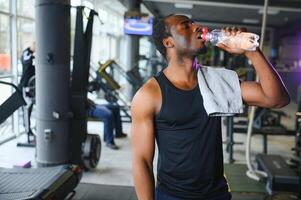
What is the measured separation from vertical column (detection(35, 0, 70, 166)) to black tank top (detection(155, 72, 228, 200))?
7.38 feet

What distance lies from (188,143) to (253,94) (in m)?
0.36

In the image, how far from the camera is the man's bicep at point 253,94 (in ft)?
4.98

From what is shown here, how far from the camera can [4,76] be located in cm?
523

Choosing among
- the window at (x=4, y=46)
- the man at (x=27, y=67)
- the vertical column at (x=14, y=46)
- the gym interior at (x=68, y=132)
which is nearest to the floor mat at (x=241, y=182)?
the gym interior at (x=68, y=132)

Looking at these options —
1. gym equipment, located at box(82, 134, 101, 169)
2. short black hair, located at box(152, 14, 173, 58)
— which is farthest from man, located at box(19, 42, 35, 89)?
short black hair, located at box(152, 14, 173, 58)

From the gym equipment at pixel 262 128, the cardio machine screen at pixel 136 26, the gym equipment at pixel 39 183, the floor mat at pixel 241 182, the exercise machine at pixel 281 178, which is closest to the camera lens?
the gym equipment at pixel 39 183

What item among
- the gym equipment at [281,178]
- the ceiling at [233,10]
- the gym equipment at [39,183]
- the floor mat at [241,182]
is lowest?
the floor mat at [241,182]

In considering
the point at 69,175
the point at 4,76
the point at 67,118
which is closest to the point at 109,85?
the point at 4,76

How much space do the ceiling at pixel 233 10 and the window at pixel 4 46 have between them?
4.18 metres

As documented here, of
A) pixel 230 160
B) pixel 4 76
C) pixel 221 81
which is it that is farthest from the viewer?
pixel 4 76

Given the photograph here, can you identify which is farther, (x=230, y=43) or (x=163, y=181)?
(x=163, y=181)

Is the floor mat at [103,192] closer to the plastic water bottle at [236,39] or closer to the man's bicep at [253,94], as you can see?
the man's bicep at [253,94]

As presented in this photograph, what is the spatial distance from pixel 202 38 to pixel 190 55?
117 millimetres

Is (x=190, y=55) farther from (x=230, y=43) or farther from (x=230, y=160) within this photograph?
(x=230, y=160)
